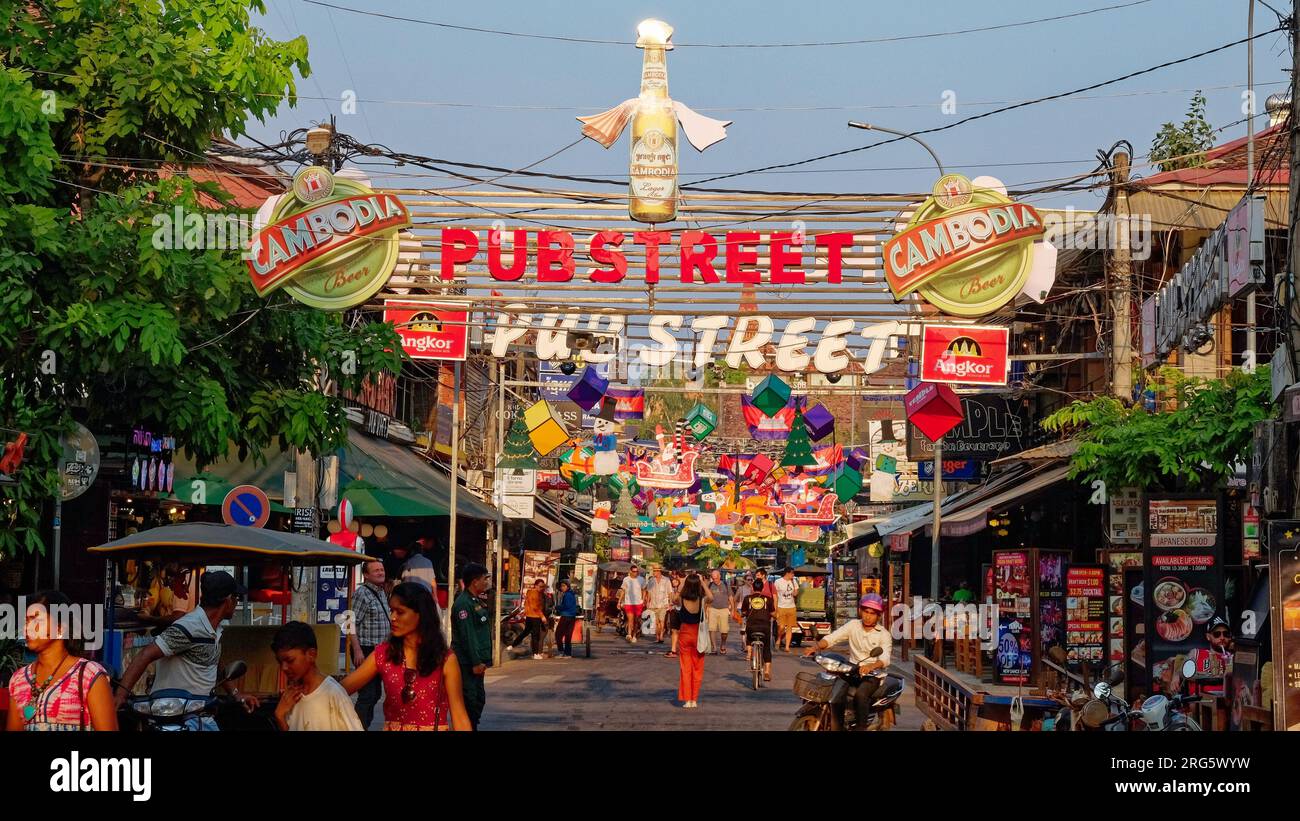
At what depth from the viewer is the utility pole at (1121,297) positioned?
2294cm

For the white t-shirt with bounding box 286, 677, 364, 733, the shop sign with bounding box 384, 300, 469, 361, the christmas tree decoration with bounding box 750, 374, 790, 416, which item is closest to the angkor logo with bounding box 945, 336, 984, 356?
the christmas tree decoration with bounding box 750, 374, 790, 416

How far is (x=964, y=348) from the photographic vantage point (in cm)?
2297

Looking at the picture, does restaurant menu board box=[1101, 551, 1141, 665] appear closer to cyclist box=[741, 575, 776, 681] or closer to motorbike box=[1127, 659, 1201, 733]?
cyclist box=[741, 575, 776, 681]

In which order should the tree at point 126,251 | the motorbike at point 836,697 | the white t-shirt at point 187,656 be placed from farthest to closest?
1. the motorbike at point 836,697
2. the tree at point 126,251
3. the white t-shirt at point 187,656

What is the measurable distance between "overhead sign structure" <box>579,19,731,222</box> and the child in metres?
9.69

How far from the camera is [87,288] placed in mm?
14555

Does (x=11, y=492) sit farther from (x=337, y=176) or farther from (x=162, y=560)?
(x=337, y=176)

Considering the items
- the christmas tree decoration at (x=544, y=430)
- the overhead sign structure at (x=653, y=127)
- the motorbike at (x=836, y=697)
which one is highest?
the overhead sign structure at (x=653, y=127)

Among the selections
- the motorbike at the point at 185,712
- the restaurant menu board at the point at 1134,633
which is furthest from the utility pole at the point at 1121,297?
the motorbike at the point at 185,712

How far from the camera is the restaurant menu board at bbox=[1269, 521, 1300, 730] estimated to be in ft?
35.9

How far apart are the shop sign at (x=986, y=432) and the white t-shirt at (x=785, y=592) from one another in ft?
22.6

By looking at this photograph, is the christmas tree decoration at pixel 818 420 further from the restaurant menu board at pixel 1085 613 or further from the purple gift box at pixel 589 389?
the restaurant menu board at pixel 1085 613

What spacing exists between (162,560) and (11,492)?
5.11 ft
